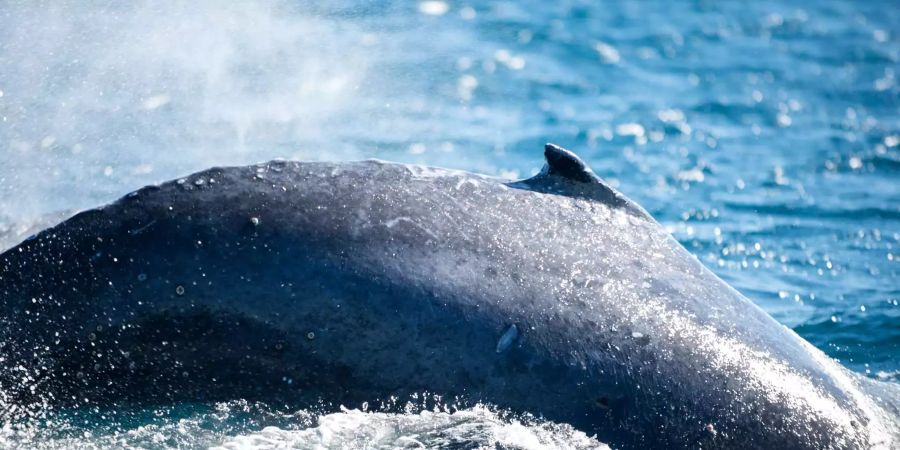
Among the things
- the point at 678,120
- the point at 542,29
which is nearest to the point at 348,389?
the point at 678,120

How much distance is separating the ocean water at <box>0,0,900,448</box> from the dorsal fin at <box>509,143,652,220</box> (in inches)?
50.0

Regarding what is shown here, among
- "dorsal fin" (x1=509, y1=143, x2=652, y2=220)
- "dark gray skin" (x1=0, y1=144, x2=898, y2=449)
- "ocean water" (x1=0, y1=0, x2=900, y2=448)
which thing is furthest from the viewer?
"ocean water" (x1=0, y1=0, x2=900, y2=448)

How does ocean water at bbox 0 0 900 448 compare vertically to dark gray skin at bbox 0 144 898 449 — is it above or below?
below

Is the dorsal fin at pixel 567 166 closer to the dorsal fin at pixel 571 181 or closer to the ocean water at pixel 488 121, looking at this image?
the dorsal fin at pixel 571 181

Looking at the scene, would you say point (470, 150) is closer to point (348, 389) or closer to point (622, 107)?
point (622, 107)

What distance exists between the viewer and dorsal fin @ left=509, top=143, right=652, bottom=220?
5496 mm

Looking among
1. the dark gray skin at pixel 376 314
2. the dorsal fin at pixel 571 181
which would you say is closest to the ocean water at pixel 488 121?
the dark gray skin at pixel 376 314

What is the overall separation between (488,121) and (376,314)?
34.0 ft

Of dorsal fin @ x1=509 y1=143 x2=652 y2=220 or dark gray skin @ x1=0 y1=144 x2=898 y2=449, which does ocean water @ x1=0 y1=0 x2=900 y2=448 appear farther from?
dorsal fin @ x1=509 y1=143 x2=652 y2=220

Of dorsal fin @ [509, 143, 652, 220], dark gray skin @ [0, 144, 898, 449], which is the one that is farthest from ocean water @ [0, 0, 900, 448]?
dorsal fin @ [509, 143, 652, 220]

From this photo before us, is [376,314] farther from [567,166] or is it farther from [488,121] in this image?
[488,121]

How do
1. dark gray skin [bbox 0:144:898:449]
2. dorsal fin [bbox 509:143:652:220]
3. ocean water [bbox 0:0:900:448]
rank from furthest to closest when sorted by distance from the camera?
1. ocean water [bbox 0:0:900:448]
2. dorsal fin [bbox 509:143:652:220]
3. dark gray skin [bbox 0:144:898:449]

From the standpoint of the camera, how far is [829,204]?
506 inches

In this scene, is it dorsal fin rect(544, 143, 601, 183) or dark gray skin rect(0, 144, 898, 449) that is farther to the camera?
dorsal fin rect(544, 143, 601, 183)
